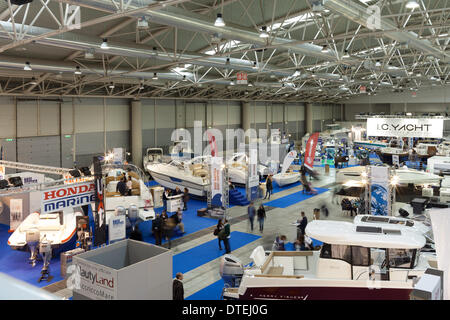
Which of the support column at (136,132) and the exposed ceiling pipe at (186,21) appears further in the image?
the support column at (136,132)

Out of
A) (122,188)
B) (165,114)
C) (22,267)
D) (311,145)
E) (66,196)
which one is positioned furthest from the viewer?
(165,114)

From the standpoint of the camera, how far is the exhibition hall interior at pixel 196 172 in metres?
6.54

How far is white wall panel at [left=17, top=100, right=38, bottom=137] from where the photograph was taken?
19.8 m

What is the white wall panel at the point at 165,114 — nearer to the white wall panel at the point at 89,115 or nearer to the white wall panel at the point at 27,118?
the white wall panel at the point at 89,115

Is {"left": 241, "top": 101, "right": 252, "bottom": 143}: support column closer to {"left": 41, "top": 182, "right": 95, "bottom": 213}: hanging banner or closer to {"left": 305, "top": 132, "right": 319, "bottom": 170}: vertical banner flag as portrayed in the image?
{"left": 305, "top": 132, "right": 319, "bottom": 170}: vertical banner flag

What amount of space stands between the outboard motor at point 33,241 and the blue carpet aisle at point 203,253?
11.9 feet

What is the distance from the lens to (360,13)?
9359mm

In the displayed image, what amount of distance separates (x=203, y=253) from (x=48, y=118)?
1422 cm

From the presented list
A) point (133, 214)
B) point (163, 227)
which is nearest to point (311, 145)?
point (163, 227)

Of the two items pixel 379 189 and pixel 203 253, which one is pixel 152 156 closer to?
pixel 203 253

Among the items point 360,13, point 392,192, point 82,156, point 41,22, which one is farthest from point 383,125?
point 82,156

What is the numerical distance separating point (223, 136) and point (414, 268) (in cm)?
2639

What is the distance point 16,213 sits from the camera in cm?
1195

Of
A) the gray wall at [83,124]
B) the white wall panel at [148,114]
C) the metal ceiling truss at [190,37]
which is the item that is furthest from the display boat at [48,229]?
the white wall panel at [148,114]
